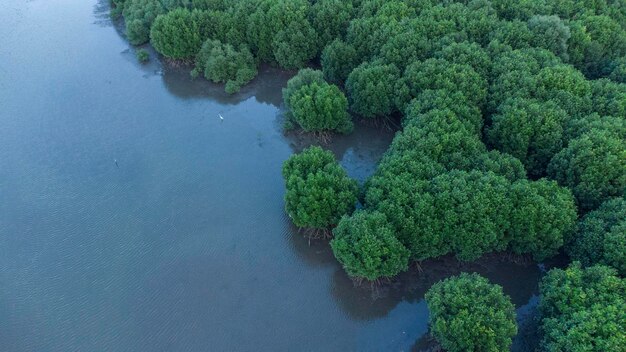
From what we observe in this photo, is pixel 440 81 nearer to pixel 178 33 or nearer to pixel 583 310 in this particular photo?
pixel 583 310

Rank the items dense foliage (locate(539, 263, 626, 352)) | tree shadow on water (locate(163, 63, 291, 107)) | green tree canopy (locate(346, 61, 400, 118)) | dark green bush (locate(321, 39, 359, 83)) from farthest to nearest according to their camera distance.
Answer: tree shadow on water (locate(163, 63, 291, 107)) → dark green bush (locate(321, 39, 359, 83)) → green tree canopy (locate(346, 61, 400, 118)) → dense foliage (locate(539, 263, 626, 352))

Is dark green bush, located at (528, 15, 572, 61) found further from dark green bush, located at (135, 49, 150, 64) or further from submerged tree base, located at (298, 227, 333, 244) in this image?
dark green bush, located at (135, 49, 150, 64)

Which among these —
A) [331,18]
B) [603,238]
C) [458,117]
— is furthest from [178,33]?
[603,238]

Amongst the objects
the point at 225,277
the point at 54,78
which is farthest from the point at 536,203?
the point at 54,78

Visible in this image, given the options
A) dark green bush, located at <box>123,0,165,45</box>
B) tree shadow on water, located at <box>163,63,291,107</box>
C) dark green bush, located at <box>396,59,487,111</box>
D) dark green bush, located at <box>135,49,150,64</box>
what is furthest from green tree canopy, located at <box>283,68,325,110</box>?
dark green bush, located at <box>123,0,165,45</box>

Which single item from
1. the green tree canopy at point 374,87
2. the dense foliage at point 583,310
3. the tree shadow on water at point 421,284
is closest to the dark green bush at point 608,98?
the tree shadow on water at point 421,284

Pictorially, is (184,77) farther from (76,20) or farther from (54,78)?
(76,20)
